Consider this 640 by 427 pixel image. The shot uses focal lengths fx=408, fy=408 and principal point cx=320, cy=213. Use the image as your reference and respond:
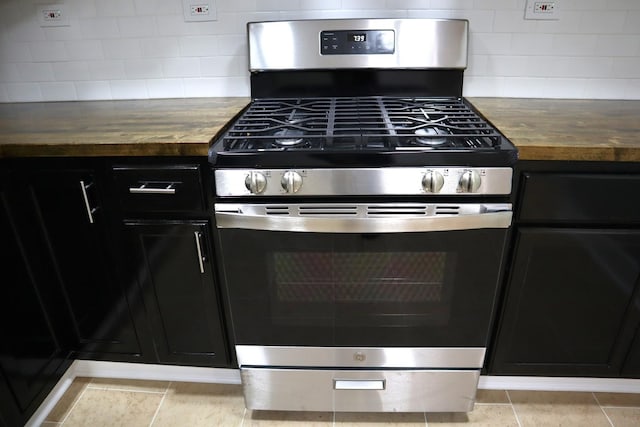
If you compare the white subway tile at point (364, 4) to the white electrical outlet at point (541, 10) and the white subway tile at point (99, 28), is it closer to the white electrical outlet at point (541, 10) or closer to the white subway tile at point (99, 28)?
the white electrical outlet at point (541, 10)

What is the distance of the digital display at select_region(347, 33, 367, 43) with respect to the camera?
1.53m

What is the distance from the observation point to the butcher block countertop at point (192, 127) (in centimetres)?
110

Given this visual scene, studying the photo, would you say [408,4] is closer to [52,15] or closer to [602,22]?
[602,22]

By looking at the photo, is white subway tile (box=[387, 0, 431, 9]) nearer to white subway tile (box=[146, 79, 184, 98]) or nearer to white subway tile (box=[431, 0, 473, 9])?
white subway tile (box=[431, 0, 473, 9])

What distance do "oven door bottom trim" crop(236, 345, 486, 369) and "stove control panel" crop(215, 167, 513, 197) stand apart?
539 mm

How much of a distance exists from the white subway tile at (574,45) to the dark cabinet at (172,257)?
1424 millimetres

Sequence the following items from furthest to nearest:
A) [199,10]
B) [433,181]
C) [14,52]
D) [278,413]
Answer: [14,52]
[199,10]
[278,413]
[433,181]

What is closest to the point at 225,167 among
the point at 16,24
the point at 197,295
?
the point at 197,295

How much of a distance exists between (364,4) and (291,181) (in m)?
0.91

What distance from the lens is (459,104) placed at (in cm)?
155

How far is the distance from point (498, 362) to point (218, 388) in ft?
3.47

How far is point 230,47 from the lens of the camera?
5.45ft

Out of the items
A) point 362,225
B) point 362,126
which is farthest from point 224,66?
point 362,225

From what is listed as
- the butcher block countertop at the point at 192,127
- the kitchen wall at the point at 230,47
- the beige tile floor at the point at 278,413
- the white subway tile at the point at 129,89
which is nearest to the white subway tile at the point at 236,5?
the kitchen wall at the point at 230,47
